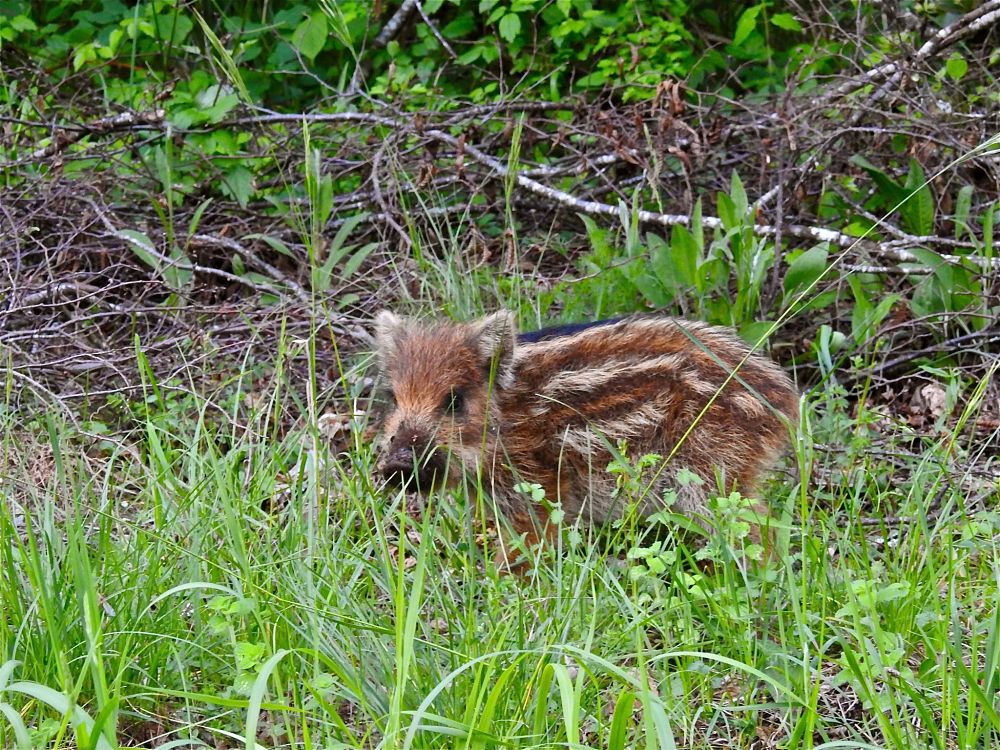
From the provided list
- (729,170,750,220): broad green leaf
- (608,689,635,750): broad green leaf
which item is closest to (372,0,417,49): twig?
(729,170,750,220): broad green leaf

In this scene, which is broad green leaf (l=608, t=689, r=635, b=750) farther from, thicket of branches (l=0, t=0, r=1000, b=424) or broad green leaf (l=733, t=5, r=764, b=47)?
broad green leaf (l=733, t=5, r=764, b=47)

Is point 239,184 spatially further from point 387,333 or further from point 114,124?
point 387,333

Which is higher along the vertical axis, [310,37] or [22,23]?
[310,37]

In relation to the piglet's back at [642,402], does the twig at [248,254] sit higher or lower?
lower

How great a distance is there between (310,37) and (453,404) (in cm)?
328

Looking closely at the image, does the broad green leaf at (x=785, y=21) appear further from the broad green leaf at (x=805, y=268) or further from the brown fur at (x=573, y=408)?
the brown fur at (x=573, y=408)

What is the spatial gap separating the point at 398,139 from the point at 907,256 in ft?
8.52

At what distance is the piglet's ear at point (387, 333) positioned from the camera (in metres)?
4.87

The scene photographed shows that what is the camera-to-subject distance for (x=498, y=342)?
4.63 metres

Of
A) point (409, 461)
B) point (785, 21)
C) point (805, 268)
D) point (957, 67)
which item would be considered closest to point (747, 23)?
point (785, 21)

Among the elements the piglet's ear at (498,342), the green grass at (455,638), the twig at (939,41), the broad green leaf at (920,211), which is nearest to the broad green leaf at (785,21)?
the twig at (939,41)

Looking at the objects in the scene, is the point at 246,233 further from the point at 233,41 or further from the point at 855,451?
the point at 855,451

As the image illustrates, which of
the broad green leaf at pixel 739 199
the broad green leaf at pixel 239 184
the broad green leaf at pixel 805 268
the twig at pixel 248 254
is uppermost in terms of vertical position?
the broad green leaf at pixel 739 199

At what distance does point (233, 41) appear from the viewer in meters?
7.23
